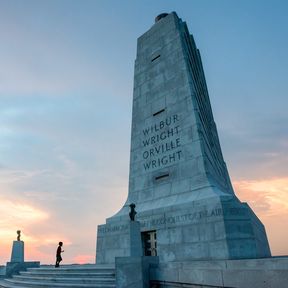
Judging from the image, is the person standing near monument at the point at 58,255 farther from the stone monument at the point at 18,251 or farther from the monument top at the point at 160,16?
the monument top at the point at 160,16

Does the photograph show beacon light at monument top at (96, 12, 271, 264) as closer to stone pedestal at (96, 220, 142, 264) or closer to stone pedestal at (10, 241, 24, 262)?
stone pedestal at (96, 220, 142, 264)

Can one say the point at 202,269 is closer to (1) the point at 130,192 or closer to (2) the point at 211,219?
(2) the point at 211,219

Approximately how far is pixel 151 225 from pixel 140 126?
686cm

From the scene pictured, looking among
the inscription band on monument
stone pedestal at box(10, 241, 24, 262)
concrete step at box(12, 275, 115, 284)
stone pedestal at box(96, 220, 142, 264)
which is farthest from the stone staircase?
the inscription band on monument

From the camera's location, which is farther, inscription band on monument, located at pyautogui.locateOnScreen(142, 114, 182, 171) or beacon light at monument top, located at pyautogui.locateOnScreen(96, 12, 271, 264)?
inscription band on monument, located at pyautogui.locateOnScreen(142, 114, 182, 171)

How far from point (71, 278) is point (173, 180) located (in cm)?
694

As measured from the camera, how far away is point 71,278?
43.0ft

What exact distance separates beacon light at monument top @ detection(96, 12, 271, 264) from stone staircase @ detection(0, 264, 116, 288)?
151 centimetres

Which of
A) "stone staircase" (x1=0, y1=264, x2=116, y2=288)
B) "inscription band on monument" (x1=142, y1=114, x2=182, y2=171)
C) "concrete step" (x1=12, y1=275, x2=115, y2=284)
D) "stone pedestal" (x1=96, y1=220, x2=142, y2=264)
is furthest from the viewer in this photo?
"inscription band on monument" (x1=142, y1=114, x2=182, y2=171)

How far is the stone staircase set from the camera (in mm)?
11859

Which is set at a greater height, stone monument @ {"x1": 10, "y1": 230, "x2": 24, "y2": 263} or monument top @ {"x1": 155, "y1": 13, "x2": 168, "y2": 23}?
monument top @ {"x1": 155, "y1": 13, "x2": 168, "y2": 23}

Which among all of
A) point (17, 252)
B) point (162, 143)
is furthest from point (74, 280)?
point (17, 252)

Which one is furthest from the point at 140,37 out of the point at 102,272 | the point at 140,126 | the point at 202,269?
the point at 202,269

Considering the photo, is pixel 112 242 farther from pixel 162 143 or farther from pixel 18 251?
pixel 18 251
